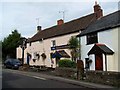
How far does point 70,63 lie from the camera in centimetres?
2830

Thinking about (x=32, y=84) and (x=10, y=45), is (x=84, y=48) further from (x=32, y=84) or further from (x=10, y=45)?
(x=10, y=45)

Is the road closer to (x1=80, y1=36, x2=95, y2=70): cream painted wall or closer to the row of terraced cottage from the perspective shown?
the row of terraced cottage

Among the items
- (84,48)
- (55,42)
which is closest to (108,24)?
(84,48)

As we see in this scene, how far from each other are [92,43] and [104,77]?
37.3 ft

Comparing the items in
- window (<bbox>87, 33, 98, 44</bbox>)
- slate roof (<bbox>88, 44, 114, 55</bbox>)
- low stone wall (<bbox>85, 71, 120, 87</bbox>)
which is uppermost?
window (<bbox>87, 33, 98, 44</bbox>)

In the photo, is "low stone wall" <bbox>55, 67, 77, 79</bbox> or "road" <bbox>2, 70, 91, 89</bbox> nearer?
"road" <bbox>2, 70, 91, 89</bbox>

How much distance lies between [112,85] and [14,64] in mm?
24532

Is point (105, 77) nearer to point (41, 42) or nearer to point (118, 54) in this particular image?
point (118, 54)

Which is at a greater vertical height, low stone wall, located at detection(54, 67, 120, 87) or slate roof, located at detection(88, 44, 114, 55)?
slate roof, located at detection(88, 44, 114, 55)

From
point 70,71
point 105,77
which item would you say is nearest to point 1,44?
point 70,71

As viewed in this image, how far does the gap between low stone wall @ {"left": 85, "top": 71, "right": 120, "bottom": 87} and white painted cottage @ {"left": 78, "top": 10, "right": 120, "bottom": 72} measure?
5.71m

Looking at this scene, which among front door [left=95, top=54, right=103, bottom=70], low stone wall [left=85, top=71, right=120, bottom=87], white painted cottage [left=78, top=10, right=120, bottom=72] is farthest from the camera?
front door [left=95, top=54, right=103, bottom=70]

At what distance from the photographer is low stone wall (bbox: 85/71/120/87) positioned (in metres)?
17.4

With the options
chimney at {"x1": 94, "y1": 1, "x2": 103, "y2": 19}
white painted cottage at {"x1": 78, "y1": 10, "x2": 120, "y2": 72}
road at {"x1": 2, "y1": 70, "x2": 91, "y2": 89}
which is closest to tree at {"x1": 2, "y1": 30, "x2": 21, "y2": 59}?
chimney at {"x1": 94, "y1": 1, "x2": 103, "y2": 19}
